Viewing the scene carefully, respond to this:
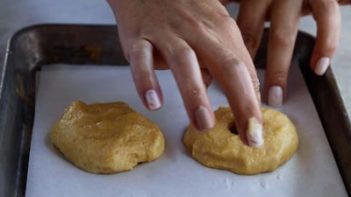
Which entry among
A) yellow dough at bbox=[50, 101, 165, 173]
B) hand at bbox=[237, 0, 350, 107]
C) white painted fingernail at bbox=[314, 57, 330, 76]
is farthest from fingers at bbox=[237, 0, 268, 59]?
yellow dough at bbox=[50, 101, 165, 173]

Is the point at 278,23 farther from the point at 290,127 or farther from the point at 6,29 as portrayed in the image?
the point at 6,29

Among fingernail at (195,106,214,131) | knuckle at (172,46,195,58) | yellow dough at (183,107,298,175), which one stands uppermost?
knuckle at (172,46,195,58)

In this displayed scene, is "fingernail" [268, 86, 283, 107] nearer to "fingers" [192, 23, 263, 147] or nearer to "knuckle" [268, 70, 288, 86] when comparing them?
"knuckle" [268, 70, 288, 86]

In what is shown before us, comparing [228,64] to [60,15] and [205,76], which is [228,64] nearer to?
[205,76]

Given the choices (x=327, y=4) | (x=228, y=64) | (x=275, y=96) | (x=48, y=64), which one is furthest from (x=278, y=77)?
(x=48, y=64)

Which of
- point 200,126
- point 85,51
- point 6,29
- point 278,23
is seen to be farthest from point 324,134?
point 6,29
